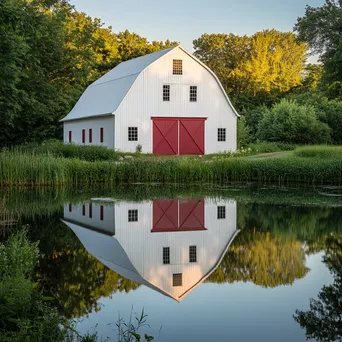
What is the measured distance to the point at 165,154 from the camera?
38.6 meters

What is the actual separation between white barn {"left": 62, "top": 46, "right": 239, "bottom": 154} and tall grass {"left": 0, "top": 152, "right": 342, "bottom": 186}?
1025cm

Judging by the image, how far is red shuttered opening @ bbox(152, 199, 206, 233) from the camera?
1496cm

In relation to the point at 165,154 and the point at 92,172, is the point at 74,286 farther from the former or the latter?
the point at 165,154

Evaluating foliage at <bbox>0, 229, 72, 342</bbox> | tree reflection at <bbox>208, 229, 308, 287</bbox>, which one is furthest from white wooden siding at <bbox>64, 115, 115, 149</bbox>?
foliage at <bbox>0, 229, 72, 342</bbox>

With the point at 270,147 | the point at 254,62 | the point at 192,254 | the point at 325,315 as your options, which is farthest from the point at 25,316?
the point at 254,62

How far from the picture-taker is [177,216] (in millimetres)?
16766

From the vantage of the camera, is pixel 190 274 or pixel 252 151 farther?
pixel 252 151

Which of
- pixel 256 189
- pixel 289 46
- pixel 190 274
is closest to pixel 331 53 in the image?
pixel 256 189

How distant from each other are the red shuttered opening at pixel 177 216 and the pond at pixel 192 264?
0.08 ft

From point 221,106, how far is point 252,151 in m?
3.71

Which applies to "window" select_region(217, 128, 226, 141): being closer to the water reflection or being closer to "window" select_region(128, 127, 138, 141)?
"window" select_region(128, 127, 138, 141)

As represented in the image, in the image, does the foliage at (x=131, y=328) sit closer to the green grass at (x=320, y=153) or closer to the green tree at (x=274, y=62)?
the green grass at (x=320, y=153)

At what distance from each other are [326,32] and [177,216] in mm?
22361

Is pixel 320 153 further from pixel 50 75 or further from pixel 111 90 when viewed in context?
pixel 50 75
